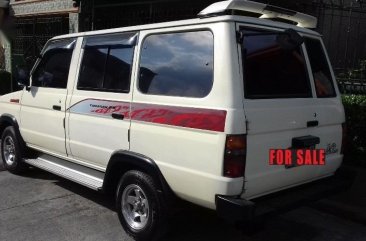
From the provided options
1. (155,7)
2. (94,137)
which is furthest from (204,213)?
(155,7)

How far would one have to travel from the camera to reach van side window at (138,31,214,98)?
368 centimetres

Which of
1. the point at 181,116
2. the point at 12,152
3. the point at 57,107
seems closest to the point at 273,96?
the point at 181,116

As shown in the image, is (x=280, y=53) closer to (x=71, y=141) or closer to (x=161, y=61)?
(x=161, y=61)

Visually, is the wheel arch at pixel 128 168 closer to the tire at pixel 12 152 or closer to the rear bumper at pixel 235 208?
the rear bumper at pixel 235 208

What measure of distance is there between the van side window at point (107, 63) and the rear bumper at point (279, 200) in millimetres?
1590

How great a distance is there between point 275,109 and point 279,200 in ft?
2.60

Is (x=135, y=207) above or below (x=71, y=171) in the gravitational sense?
below

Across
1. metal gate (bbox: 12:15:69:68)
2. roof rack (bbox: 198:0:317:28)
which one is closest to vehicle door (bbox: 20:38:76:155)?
roof rack (bbox: 198:0:317:28)

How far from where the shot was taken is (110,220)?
4.82 meters

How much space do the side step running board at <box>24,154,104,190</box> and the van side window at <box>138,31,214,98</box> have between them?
1201mm

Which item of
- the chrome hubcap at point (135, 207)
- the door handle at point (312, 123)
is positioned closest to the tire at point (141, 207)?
the chrome hubcap at point (135, 207)

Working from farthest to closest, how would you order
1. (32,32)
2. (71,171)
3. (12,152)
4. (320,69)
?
(32,32) < (12,152) < (71,171) < (320,69)

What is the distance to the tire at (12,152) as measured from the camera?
616cm

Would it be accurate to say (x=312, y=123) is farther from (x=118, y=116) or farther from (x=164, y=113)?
(x=118, y=116)
